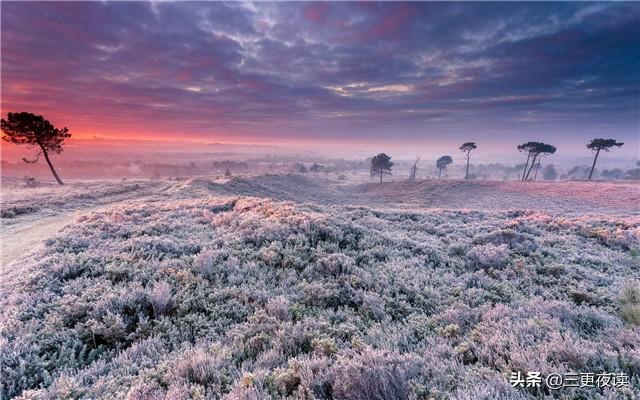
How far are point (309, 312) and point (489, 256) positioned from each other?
21.5 feet

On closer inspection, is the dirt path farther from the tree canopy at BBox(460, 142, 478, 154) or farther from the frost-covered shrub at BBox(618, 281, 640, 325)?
the tree canopy at BBox(460, 142, 478, 154)

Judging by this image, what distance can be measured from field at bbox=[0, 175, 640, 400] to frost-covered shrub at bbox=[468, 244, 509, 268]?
0.20 feet

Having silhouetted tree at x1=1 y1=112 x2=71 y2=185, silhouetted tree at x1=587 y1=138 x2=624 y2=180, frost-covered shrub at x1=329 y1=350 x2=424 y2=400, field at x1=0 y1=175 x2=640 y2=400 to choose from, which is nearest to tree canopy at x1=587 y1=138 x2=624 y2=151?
silhouetted tree at x1=587 y1=138 x2=624 y2=180

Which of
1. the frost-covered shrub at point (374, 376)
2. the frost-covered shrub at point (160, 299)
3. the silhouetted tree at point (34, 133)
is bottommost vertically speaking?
the frost-covered shrub at point (160, 299)

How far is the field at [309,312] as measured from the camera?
13.0 feet

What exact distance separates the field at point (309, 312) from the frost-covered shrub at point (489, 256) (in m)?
0.06

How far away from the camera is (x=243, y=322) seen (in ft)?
19.3

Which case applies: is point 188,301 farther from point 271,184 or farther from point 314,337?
point 271,184

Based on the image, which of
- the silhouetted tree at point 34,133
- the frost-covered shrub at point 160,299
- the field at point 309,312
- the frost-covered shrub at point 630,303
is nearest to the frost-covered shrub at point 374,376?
the field at point 309,312

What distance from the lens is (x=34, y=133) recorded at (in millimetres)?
44625

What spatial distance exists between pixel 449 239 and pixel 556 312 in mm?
6641

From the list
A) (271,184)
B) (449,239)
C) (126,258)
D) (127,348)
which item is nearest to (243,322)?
(127,348)

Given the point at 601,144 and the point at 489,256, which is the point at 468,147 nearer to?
the point at 601,144

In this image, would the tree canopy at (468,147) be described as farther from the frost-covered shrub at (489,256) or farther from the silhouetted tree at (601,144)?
→ the frost-covered shrub at (489,256)
